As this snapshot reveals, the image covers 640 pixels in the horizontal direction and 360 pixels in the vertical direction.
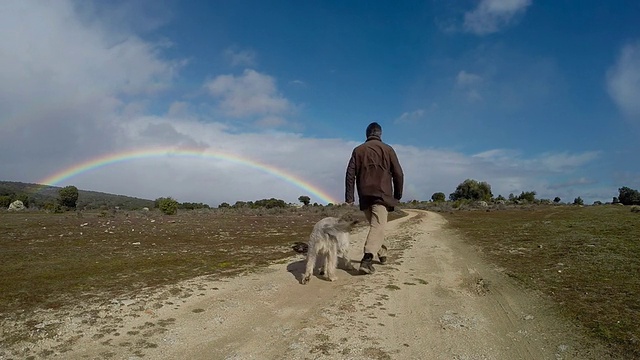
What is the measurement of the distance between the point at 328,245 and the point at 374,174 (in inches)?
77.4

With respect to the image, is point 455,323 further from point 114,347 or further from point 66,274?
point 66,274

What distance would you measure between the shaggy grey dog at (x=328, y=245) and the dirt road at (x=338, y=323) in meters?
0.29

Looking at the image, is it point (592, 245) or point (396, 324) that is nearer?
point (396, 324)

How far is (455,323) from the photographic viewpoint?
17.3 ft

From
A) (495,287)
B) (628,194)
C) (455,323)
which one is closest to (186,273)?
(455,323)

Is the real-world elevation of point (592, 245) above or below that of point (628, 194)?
below

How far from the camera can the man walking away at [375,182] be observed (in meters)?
8.52

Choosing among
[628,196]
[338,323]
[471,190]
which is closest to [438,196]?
[471,190]

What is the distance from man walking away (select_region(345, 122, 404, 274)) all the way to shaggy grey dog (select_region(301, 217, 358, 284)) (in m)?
0.58

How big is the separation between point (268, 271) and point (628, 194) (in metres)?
77.5

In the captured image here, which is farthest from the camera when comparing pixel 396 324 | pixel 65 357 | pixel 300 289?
pixel 300 289

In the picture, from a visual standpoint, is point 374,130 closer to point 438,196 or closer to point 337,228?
point 337,228

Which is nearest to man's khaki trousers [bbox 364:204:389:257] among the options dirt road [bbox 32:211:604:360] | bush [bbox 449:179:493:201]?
dirt road [bbox 32:211:604:360]

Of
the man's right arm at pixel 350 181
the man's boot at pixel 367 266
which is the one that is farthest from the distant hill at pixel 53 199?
the man's boot at pixel 367 266
